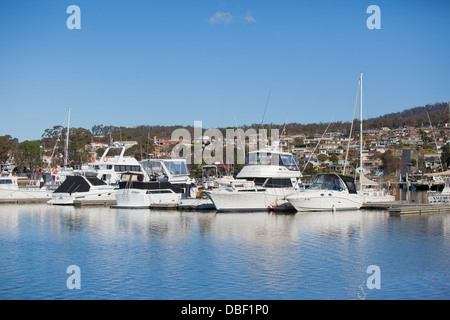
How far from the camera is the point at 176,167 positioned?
51156 mm

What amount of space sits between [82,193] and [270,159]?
20986 mm

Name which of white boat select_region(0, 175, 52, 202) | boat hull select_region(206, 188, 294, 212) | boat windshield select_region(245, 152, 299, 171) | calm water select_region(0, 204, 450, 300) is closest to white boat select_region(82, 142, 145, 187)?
white boat select_region(0, 175, 52, 202)

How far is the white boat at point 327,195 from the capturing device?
129ft

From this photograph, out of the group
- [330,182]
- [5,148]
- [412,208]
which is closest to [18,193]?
[330,182]

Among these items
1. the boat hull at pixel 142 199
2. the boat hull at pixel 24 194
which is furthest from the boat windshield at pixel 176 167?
the boat hull at pixel 24 194

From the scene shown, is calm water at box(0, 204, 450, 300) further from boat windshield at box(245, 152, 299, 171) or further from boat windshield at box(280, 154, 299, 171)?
boat windshield at box(280, 154, 299, 171)

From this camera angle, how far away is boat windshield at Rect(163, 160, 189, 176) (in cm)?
5075

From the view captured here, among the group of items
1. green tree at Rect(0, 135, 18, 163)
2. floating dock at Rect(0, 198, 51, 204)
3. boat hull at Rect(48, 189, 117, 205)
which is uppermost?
green tree at Rect(0, 135, 18, 163)

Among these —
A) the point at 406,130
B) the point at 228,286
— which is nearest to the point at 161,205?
the point at 228,286

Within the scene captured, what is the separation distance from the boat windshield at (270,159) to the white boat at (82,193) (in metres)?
16.4

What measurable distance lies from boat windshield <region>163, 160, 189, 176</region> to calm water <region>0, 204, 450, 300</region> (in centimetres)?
1494

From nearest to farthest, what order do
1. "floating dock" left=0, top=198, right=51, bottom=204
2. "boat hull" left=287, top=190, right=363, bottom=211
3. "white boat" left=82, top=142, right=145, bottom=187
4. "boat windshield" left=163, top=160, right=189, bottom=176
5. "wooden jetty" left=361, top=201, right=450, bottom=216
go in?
"wooden jetty" left=361, top=201, right=450, bottom=216 < "boat hull" left=287, top=190, right=363, bottom=211 < "boat windshield" left=163, top=160, right=189, bottom=176 < "floating dock" left=0, top=198, right=51, bottom=204 < "white boat" left=82, top=142, right=145, bottom=187

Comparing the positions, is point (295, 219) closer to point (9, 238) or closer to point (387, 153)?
point (9, 238)
